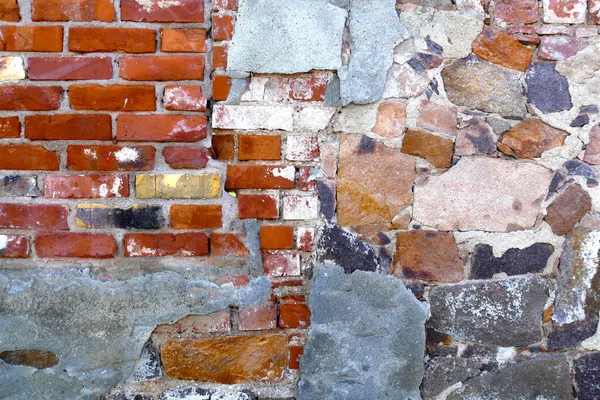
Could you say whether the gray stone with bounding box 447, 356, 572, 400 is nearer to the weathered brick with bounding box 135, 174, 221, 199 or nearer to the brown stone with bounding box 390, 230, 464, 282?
the brown stone with bounding box 390, 230, 464, 282

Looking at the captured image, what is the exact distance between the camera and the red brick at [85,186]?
1.47 m

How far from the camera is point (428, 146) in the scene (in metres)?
1.53

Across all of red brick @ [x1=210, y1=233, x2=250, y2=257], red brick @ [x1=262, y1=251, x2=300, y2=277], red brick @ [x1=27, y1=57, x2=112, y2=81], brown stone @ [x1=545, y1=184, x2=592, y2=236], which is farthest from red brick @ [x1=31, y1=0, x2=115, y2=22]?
brown stone @ [x1=545, y1=184, x2=592, y2=236]

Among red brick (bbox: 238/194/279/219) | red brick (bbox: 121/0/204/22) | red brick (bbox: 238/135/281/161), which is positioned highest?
red brick (bbox: 121/0/204/22)

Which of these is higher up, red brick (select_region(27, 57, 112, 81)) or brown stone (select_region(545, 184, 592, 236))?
red brick (select_region(27, 57, 112, 81))

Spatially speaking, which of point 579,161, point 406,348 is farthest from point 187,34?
point 579,161

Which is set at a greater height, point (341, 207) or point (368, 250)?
point (341, 207)

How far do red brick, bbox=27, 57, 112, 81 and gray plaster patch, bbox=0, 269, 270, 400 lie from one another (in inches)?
20.5

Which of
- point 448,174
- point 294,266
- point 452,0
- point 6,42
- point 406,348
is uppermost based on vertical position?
point 452,0

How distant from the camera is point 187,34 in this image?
4.85ft

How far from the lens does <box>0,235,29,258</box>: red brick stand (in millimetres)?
1458

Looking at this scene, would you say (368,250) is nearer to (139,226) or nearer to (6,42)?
(139,226)

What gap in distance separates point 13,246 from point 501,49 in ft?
4.71

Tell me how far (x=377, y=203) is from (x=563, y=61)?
0.66 meters
